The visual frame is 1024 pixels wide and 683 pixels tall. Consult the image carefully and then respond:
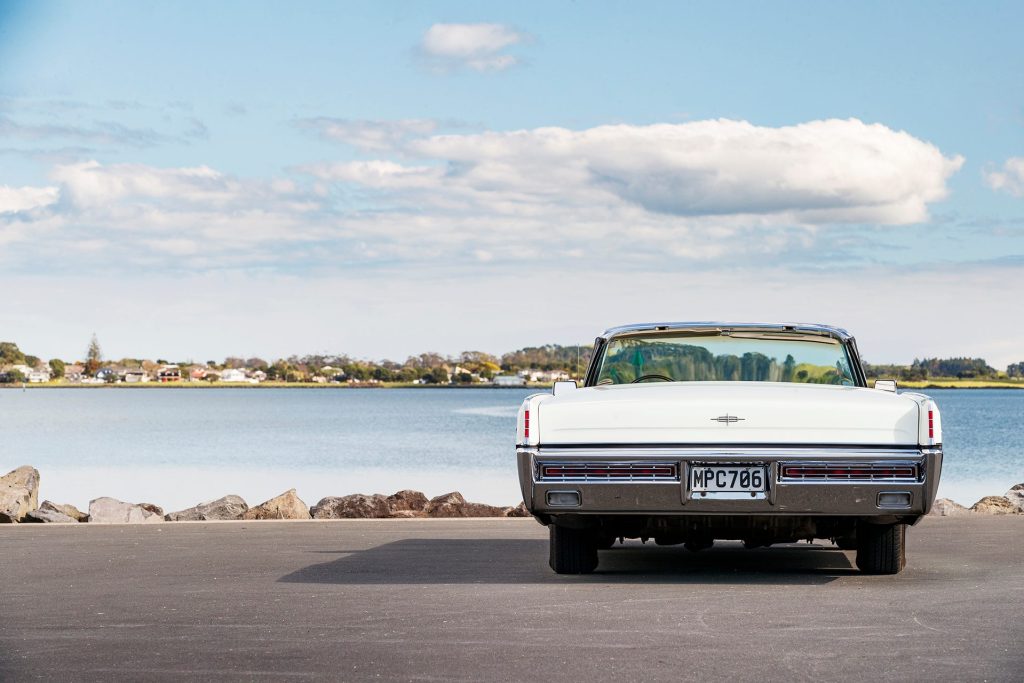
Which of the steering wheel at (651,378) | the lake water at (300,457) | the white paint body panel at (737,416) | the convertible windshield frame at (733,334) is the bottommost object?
the lake water at (300,457)

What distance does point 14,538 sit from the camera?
1472cm

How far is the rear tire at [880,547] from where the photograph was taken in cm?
1038

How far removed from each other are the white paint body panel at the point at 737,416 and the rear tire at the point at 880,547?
3.48 feet

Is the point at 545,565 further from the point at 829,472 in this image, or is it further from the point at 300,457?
the point at 300,457

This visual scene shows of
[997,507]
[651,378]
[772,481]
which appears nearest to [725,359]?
[651,378]

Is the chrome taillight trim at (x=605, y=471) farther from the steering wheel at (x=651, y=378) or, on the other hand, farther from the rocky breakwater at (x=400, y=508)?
the rocky breakwater at (x=400, y=508)

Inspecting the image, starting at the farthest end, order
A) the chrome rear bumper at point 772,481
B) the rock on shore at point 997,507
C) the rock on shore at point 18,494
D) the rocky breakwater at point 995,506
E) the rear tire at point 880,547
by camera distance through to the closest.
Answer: the rock on shore at point 997,507 < the rocky breakwater at point 995,506 < the rock on shore at point 18,494 < the rear tire at point 880,547 < the chrome rear bumper at point 772,481

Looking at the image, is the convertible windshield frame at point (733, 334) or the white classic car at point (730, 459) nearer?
the white classic car at point (730, 459)

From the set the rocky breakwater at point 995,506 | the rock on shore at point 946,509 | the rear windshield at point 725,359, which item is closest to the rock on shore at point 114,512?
the rear windshield at point 725,359

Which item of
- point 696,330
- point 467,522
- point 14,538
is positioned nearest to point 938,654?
point 696,330

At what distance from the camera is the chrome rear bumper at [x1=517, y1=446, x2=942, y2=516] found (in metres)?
9.44

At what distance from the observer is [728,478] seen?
9508 millimetres

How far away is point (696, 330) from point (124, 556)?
17.3ft

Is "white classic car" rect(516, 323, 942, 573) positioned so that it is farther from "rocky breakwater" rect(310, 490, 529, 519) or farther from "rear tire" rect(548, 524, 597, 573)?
"rocky breakwater" rect(310, 490, 529, 519)
